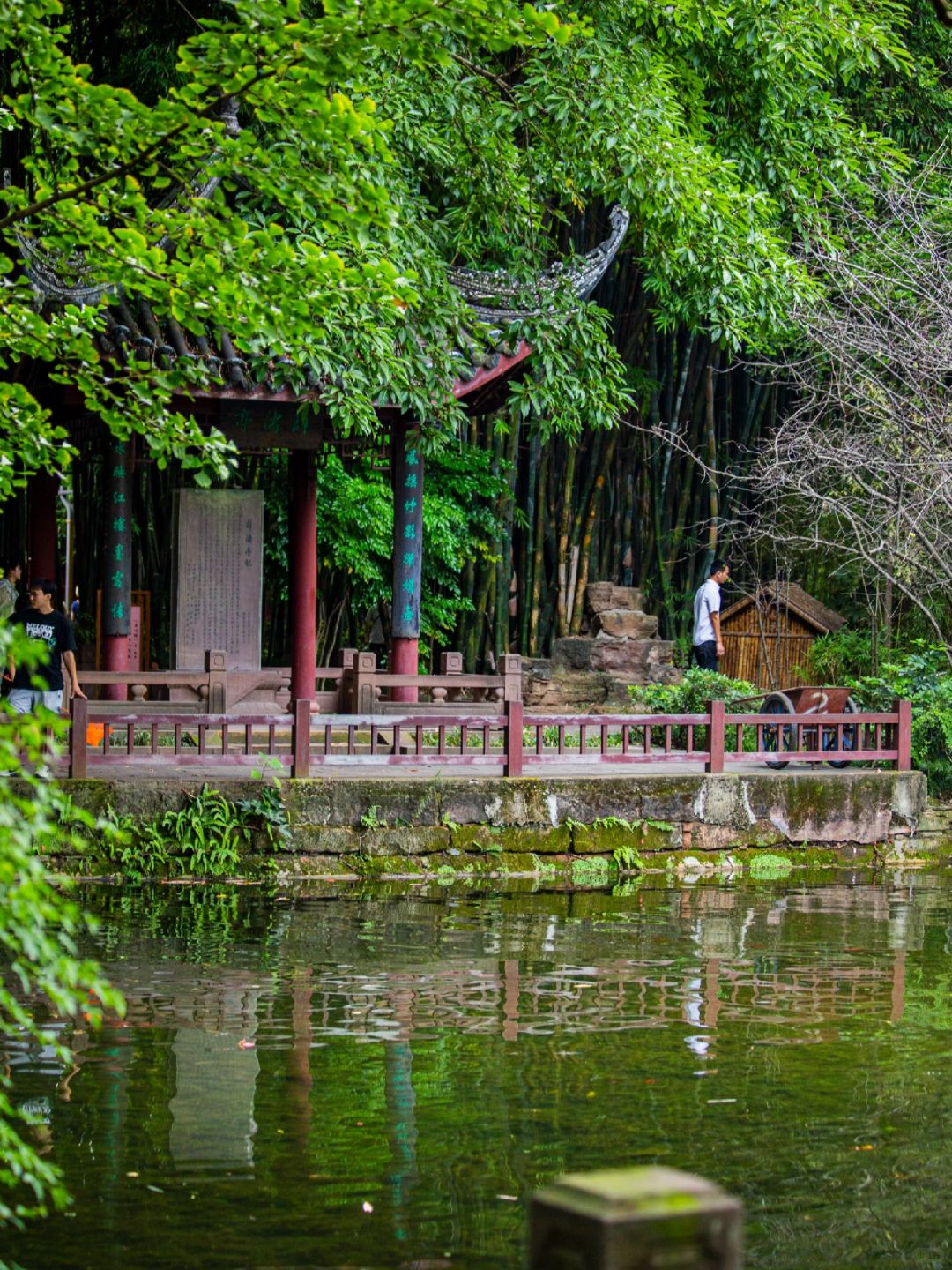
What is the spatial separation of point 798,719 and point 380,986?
231 inches

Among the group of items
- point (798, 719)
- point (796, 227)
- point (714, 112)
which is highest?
point (714, 112)

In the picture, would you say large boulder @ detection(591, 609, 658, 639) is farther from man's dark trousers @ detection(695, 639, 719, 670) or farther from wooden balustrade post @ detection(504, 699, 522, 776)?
wooden balustrade post @ detection(504, 699, 522, 776)

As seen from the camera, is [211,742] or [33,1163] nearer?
[33,1163]

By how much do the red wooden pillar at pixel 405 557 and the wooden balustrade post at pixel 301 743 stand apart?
256 cm

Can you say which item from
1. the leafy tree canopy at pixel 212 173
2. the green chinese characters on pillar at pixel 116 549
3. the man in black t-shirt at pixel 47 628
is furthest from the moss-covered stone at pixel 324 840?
the leafy tree canopy at pixel 212 173

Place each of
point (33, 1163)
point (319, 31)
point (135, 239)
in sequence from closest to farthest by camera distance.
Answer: point (33, 1163) → point (319, 31) → point (135, 239)

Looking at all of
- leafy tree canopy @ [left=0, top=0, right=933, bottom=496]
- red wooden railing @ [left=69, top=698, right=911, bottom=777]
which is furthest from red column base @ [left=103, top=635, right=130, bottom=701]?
leafy tree canopy @ [left=0, top=0, right=933, bottom=496]

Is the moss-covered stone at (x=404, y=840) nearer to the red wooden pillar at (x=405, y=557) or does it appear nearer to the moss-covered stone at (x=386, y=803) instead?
the moss-covered stone at (x=386, y=803)

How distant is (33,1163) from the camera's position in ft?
11.7

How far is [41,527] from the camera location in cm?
1481

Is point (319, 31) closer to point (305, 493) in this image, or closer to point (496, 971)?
point (496, 971)

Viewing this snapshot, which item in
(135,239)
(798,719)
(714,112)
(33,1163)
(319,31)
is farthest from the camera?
(714,112)

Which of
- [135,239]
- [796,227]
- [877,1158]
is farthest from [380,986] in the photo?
[796,227]

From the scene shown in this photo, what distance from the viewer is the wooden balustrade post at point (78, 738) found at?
423 inches
